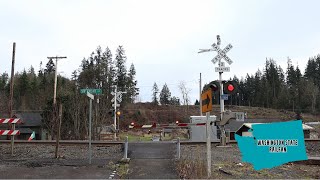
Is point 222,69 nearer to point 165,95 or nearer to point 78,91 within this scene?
point 78,91

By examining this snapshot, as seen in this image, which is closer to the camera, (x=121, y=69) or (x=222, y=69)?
(x=222, y=69)

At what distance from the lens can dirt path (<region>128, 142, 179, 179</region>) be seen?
9.76 metres

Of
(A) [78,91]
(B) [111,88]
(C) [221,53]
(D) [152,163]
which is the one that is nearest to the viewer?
(D) [152,163]

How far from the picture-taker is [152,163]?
39.4ft

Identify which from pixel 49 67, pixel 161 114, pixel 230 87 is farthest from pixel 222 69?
pixel 49 67

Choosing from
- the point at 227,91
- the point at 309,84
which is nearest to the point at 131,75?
the point at 309,84

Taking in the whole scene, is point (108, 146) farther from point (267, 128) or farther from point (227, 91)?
point (267, 128)

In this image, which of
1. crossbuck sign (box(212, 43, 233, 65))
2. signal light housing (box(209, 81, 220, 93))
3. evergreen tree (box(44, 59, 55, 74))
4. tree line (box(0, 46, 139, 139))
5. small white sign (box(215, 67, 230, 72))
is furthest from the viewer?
evergreen tree (box(44, 59, 55, 74))

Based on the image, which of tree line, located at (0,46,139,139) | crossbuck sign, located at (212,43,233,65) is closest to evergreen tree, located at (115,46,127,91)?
tree line, located at (0,46,139,139)

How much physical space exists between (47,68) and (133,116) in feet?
132

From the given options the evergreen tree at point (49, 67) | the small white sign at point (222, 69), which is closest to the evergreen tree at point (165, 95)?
the evergreen tree at point (49, 67)

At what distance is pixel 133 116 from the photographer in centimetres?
8956

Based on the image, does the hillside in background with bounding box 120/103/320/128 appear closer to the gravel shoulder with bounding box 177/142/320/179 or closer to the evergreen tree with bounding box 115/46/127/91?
the evergreen tree with bounding box 115/46/127/91

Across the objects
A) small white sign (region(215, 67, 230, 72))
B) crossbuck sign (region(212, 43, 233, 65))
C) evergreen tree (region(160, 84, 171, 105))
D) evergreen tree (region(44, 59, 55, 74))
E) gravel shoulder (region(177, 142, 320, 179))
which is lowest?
gravel shoulder (region(177, 142, 320, 179))
